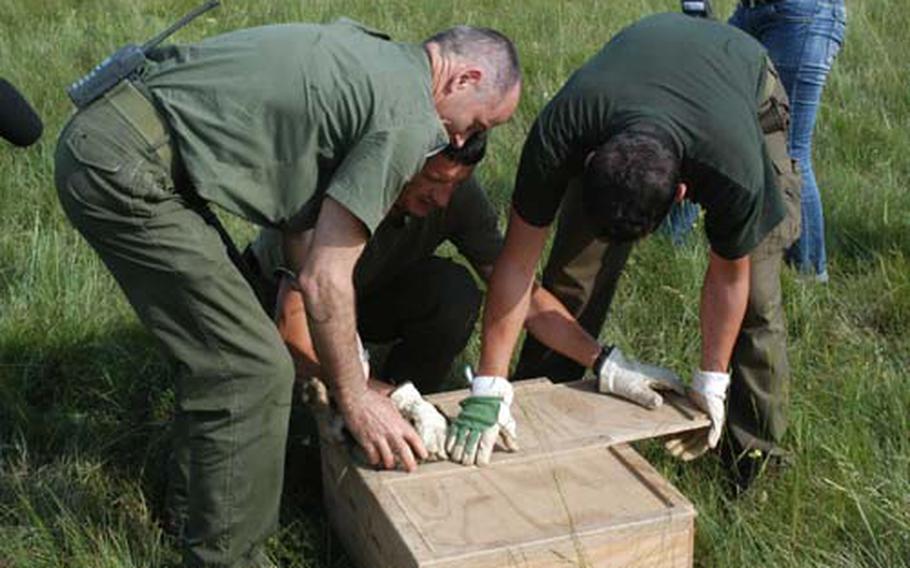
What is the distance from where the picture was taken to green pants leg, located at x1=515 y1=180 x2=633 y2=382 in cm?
389

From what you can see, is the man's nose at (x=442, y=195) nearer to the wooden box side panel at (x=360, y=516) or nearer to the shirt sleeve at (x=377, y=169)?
the shirt sleeve at (x=377, y=169)

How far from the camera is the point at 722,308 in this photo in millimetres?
3395

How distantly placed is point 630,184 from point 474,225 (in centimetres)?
109

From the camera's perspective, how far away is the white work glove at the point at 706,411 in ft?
11.2

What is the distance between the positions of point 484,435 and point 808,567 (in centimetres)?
93

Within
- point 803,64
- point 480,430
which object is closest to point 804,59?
point 803,64

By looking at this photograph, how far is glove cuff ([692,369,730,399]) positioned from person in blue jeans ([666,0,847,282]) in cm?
158

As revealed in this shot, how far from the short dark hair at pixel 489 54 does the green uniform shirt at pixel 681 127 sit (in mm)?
261

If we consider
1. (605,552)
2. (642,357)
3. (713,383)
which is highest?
(713,383)

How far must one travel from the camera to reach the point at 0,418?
13.1 feet

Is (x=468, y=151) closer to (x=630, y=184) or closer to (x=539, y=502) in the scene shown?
(x=630, y=184)

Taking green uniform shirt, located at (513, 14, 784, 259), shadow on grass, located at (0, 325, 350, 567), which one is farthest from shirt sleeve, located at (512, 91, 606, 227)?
shadow on grass, located at (0, 325, 350, 567)

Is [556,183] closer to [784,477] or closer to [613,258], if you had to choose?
[613,258]

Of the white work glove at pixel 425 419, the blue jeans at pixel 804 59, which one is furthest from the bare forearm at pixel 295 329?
the blue jeans at pixel 804 59
